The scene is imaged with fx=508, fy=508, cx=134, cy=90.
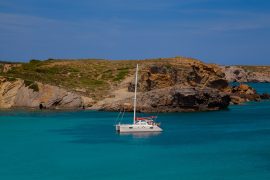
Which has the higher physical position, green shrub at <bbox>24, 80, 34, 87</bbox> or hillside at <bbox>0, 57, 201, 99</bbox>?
hillside at <bbox>0, 57, 201, 99</bbox>

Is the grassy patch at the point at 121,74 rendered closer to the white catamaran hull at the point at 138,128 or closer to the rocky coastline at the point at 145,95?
the rocky coastline at the point at 145,95

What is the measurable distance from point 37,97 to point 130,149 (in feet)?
167

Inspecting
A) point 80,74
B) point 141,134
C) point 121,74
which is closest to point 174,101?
point 141,134

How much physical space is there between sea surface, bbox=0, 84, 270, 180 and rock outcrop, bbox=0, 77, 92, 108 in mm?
13859

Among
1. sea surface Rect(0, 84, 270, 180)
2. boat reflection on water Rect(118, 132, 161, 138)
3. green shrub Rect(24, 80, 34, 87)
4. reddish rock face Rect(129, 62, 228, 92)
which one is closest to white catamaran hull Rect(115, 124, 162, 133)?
boat reflection on water Rect(118, 132, 161, 138)

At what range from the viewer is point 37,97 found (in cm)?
10281

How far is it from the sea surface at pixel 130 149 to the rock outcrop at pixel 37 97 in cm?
1386

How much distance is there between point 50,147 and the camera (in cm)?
5709

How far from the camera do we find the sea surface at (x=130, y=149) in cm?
4400

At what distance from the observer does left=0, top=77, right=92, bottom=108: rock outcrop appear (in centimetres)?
10194

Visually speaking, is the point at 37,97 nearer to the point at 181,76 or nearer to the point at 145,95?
the point at 145,95

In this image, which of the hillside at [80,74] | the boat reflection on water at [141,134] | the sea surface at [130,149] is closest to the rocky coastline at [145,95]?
the hillside at [80,74]

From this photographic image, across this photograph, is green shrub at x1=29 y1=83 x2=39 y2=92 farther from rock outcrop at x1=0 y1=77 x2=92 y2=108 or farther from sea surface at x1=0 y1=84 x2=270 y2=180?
sea surface at x1=0 y1=84 x2=270 y2=180

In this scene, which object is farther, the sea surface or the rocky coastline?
the rocky coastline
